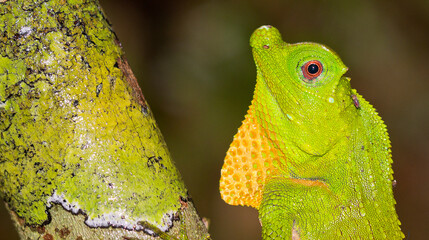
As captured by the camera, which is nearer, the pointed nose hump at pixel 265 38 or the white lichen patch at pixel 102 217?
the white lichen patch at pixel 102 217

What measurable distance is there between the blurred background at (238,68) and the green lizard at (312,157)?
13.9ft

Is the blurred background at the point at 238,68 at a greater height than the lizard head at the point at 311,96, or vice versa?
the blurred background at the point at 238,68

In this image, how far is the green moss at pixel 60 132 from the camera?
4.92 feet

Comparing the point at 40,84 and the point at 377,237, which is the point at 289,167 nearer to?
the point at 377,237

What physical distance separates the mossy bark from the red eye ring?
1.31 meters

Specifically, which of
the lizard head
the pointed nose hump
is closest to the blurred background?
the pointed nose hump

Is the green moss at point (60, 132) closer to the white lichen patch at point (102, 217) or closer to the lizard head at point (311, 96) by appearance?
the white lichen patch at point (102, 217)

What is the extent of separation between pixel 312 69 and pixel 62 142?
1572 mm

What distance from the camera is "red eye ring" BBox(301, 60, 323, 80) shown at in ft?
8.05

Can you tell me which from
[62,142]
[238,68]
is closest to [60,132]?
[62,142]

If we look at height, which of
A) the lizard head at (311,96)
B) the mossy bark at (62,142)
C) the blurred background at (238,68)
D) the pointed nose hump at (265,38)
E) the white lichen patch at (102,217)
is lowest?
the white lichen patch at (102,217)

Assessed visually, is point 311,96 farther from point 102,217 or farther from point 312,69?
point 102,217

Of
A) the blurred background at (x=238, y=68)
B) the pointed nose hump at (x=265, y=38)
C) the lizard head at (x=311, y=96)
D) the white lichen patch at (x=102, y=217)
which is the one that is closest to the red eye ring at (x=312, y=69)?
the lizard head at (x=311, y=96)

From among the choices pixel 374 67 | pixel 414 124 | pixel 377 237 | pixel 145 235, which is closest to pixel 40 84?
pixel 145 235
